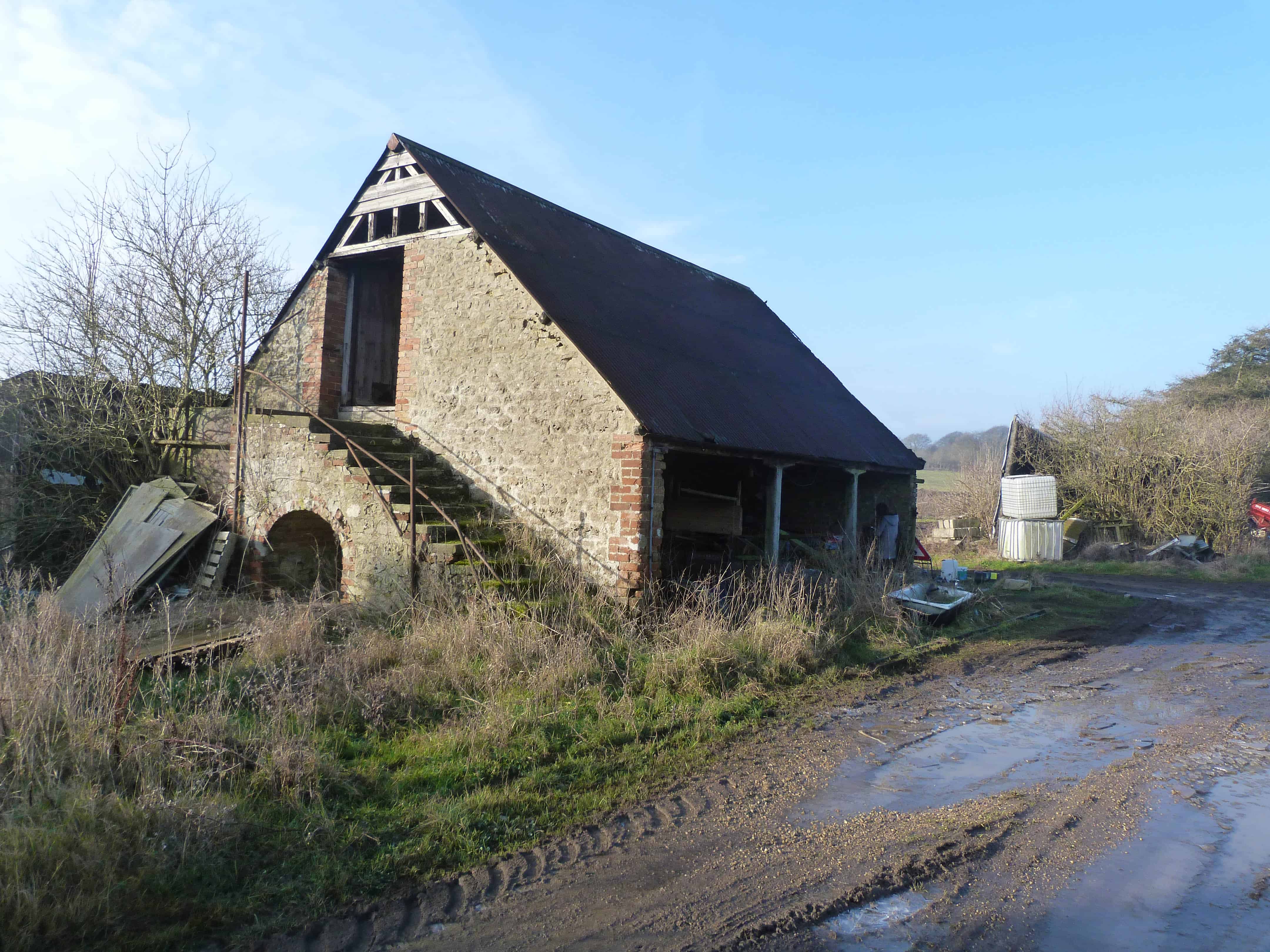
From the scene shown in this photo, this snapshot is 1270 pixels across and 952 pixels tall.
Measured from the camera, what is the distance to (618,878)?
386 centimetres

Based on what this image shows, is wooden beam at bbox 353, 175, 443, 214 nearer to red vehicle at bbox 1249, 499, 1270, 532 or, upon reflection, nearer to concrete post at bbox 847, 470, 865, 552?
concrete post at bbox 847, 470, 865, 552

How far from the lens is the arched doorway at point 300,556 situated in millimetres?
10562

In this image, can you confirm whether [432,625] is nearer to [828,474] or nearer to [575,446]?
[575,446]

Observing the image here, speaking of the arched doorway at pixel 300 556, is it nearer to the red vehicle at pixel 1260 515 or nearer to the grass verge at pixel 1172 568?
the grass verge at pixel 1172 568

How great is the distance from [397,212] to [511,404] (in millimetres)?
3817

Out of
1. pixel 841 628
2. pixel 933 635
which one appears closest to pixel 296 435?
pixel 841 628

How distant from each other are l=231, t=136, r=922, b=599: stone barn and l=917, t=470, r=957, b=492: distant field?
2029 centimetres

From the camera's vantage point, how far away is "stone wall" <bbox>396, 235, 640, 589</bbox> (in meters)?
9.02

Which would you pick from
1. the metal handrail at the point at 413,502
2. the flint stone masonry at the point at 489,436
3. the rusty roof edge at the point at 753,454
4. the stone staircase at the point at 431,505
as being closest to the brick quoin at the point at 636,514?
the flint stone masonry at the point at 489,436

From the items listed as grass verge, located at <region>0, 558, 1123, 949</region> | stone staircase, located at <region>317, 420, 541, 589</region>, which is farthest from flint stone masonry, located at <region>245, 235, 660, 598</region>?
grass verge, located at <region>0, 558, 1123, 949</region>

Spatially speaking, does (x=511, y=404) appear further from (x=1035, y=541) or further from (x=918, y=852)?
(x=1035, y=541)

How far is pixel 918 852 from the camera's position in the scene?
4.16 meters

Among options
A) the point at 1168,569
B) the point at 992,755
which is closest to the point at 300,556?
the point at 992,755

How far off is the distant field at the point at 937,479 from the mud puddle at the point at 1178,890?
1063 inches
